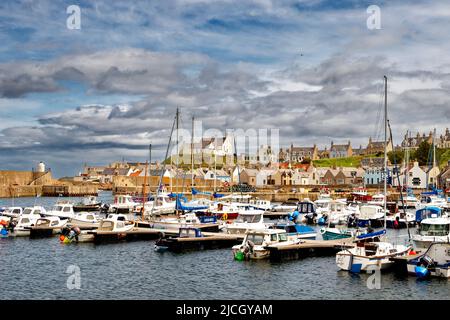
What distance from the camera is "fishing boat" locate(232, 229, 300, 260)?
39281mm

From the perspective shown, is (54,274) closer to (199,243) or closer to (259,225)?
(199,243)

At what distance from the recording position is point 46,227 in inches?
2138

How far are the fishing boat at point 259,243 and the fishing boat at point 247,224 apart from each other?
783 cm

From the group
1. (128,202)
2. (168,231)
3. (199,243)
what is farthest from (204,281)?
(128,202)

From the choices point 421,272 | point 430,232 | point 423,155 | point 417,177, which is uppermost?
point 423,155

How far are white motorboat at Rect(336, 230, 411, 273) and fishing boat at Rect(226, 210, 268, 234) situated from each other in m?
14.3


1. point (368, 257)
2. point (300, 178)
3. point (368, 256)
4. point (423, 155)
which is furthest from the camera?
point (423, 155)

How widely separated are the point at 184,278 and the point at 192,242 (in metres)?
10.6

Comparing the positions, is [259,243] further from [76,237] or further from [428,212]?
[428,212]

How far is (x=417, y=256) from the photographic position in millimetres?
34625

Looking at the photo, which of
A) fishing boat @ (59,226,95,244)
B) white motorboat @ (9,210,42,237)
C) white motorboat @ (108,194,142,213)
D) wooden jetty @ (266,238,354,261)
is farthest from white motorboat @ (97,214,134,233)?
white motorboat @ (108,194,142,213)

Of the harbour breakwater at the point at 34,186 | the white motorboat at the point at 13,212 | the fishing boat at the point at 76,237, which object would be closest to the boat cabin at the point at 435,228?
the fishing boat at the point at 76,237

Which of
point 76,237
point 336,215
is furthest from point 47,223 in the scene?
point 336,215

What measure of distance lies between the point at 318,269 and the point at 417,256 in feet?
20.3
